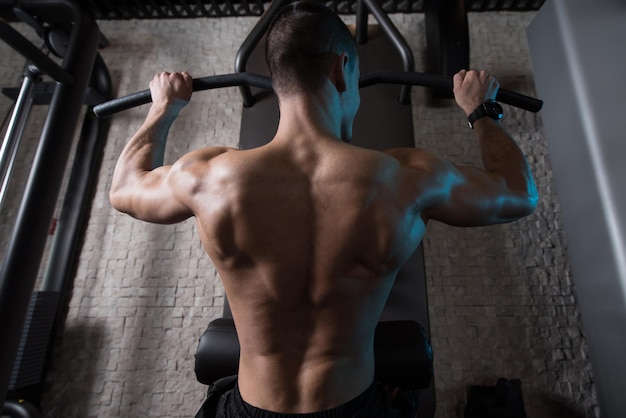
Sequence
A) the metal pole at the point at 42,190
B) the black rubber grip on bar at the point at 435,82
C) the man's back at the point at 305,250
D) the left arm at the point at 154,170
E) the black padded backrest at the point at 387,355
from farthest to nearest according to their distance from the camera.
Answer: the metal pole at the point at 42,190 < the black rubber grip on bar at the point at 435,82 < the black padded backrest at the point at 387,355 < the left arm at the point at 154,170 < the man's back at the point at 305,250

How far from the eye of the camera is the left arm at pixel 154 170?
765 millimetres

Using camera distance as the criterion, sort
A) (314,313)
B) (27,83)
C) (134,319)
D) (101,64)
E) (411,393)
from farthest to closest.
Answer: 1. (101,64)
2. (134,319)
3. (27,83)
4. (411,393)
5. (314,313)

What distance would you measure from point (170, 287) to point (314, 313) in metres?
1.17

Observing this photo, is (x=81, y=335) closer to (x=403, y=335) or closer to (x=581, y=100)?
(x=403, y=335)

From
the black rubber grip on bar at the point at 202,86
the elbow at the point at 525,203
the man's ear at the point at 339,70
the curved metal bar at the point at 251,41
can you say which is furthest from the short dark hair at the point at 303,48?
the curved metal bar at the point at 251,41

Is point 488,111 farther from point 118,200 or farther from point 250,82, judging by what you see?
point 118,200

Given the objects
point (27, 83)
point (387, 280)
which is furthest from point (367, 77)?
point (27, 83)

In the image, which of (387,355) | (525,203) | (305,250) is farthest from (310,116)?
(387,355)

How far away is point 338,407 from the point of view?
68cm

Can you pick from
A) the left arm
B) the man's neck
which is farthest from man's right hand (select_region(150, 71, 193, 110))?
the man's neck

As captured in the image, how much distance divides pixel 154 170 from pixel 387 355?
70cm

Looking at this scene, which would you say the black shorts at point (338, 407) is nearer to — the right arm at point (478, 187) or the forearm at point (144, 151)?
the right arm at point (478, 187)

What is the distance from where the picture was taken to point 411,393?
905 mm

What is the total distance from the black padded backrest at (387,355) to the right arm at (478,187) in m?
0.35
